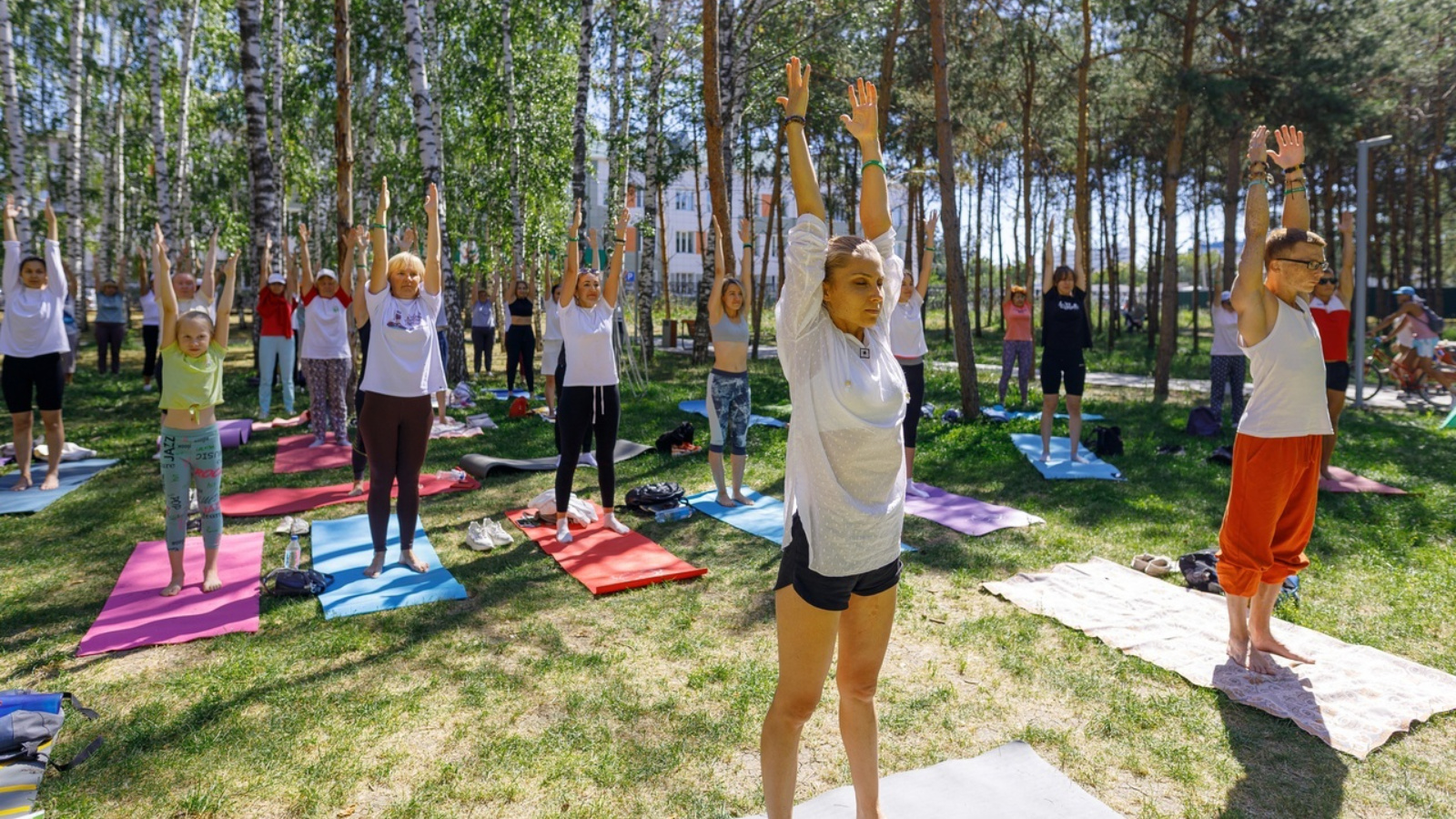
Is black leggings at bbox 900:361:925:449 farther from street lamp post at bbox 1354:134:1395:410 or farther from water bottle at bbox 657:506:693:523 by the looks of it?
street lamp post at bbox 1354:134:1395:410

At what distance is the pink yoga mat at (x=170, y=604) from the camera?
4527mm

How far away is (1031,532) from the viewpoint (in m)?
6.62

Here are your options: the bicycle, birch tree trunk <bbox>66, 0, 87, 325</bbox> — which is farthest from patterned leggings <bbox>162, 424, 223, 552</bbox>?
birch tree trunk <bbox>66, 0, 87, 325</bbox>

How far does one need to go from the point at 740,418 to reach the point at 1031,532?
8.10 feet

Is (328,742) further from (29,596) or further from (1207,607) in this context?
(1207,607)

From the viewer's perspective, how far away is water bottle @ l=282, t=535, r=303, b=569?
562 cm

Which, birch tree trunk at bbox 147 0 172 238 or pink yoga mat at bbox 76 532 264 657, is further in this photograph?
birch tree trunk at bbox 147 0 172 238

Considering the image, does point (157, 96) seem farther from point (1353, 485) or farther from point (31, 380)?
point (1353, 485)

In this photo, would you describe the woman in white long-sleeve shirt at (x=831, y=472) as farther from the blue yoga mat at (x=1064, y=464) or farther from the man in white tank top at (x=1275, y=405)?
the blue yoga mat at (x=1064, y=464)

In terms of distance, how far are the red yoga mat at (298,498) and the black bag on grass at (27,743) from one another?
357cm

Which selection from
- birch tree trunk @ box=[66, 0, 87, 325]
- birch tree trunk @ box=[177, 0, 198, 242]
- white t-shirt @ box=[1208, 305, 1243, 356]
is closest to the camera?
white t-shirt @ box=[1208, 305, 1243, 356]

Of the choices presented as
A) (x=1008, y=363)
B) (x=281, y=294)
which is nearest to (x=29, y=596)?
(x=281, y=294)

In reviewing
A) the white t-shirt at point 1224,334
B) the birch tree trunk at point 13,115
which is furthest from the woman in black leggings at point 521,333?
the white t-shirt at point 1224,334

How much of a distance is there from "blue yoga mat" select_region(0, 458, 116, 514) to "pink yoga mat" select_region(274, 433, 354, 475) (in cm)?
163
